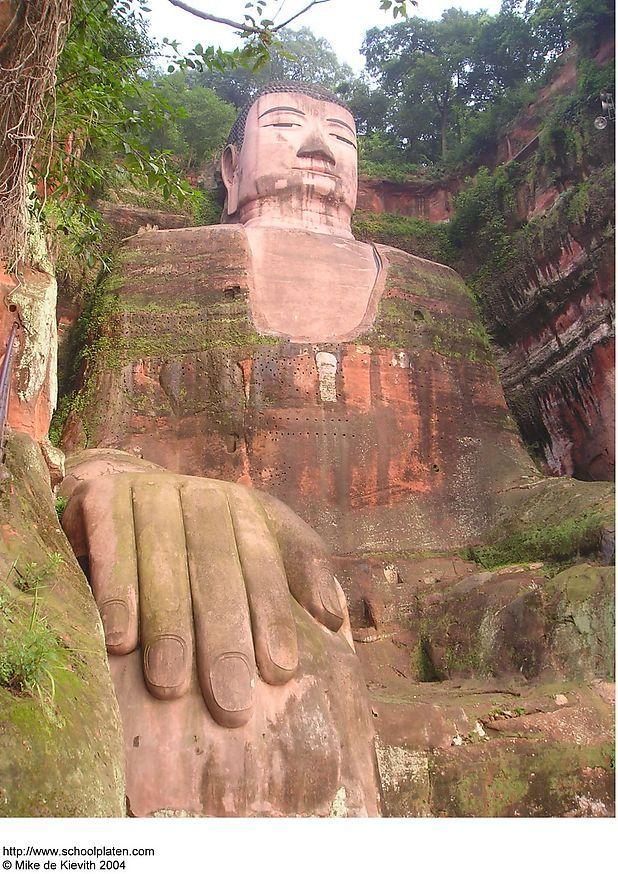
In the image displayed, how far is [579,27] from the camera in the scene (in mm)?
14273

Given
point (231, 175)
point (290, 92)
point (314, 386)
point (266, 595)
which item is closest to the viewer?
point (266, 595)

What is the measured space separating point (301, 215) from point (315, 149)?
96 centimetres

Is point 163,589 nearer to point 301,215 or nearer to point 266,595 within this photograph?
point 266,595

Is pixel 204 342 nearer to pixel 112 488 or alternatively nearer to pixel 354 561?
pixel 354 561

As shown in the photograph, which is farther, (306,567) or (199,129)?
(199,129)

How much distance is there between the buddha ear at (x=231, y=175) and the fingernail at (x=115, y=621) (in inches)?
343

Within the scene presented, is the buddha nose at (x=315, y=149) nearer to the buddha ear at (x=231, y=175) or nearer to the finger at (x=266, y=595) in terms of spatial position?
the buddha ear at (x=231, y=175)

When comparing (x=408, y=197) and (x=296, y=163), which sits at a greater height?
(x=408, y=197)

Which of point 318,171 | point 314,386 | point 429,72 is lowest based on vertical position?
point 314,386

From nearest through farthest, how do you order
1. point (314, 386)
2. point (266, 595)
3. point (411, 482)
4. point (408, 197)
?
point (266, 595), point (411, 482), point (314, 386), point (408, 197)

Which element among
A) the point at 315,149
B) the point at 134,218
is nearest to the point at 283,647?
the point at 315,149

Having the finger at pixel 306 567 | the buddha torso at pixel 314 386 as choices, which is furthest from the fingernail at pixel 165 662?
the buddha torso at pixel 314 386

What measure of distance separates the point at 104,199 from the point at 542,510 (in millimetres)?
9377

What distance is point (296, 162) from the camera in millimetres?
12141
